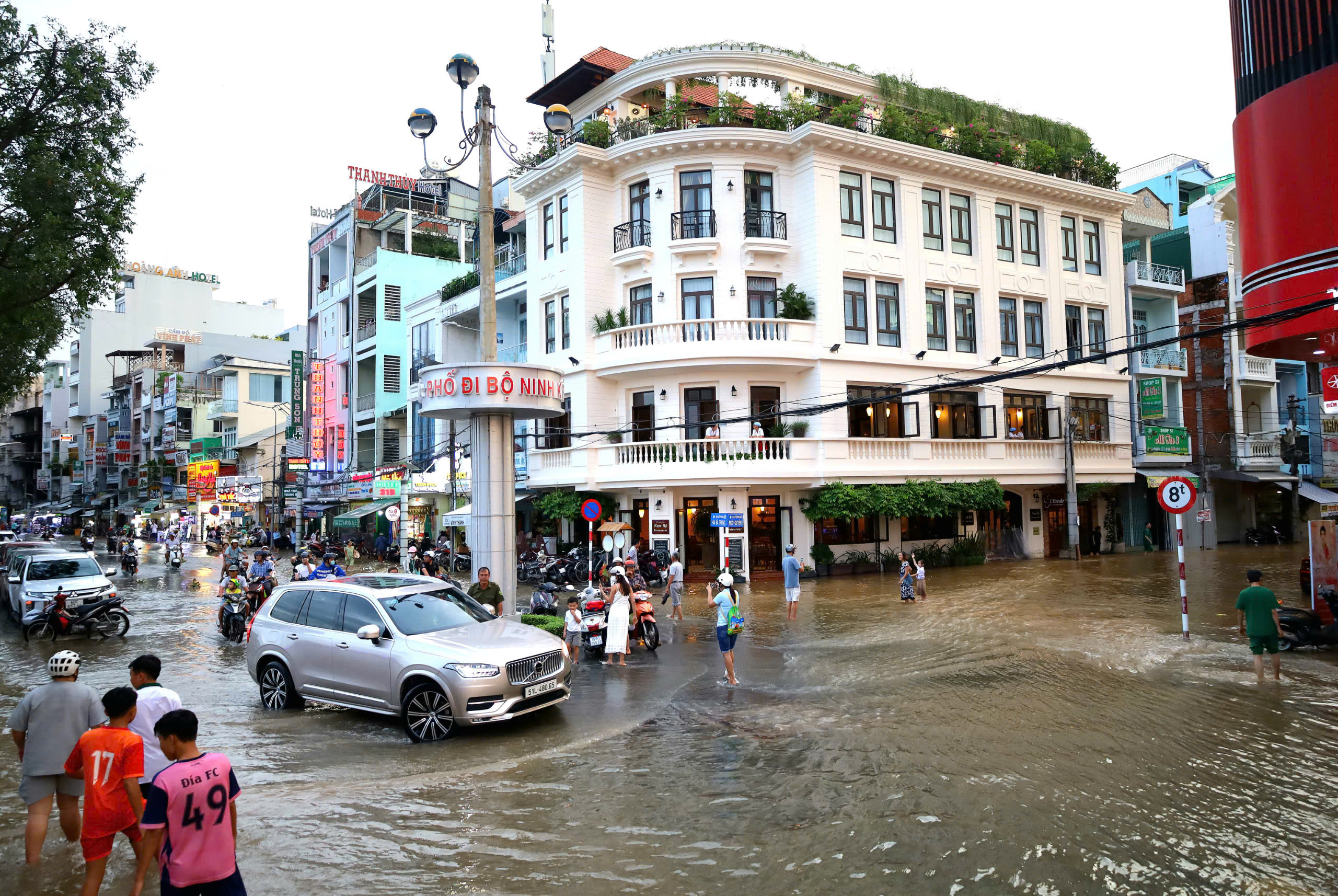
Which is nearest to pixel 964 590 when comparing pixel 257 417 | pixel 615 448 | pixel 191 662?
pixel 615 448

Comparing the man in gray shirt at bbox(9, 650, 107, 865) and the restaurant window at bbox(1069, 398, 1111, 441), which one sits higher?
the restaurant window at bbox(1069, 398, 1111, 441)

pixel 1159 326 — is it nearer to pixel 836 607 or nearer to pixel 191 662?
pixel 836 607

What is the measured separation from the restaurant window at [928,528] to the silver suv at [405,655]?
70.5ft

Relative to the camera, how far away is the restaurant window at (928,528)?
30.4 m

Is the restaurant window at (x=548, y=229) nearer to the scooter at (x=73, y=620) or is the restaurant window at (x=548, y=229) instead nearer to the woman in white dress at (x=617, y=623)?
the scooter at (x=73, y=620)

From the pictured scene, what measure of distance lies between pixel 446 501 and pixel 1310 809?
36.5 metres

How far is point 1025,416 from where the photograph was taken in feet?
108

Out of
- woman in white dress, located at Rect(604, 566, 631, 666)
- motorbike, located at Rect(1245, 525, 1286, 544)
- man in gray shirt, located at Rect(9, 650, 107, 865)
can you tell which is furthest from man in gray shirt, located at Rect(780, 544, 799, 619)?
motorbike, located at Rect(1245, 525, 1286, 544)

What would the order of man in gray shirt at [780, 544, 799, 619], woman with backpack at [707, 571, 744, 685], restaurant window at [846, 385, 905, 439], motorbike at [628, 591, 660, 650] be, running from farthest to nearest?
restaurant window at [846, 385, 905, 439] < man in gray shirt at [780, 544, 799, 619] < motorbike at [628, 591, 660, 650] < woman with backpack at [707, 571, 744, 685]

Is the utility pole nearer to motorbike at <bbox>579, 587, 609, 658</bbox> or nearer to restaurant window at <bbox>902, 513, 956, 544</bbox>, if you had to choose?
restaurant window at <bbox>902, 513, 956, 544</bbox>

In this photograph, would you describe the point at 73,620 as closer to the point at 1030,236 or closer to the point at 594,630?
the point at 594,630

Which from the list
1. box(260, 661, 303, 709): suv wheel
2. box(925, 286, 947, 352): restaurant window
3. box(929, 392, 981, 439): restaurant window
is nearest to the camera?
box(260, 661, 303, 709): suv wheel

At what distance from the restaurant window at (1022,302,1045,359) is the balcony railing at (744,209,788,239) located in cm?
1090

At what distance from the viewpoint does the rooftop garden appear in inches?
1122
